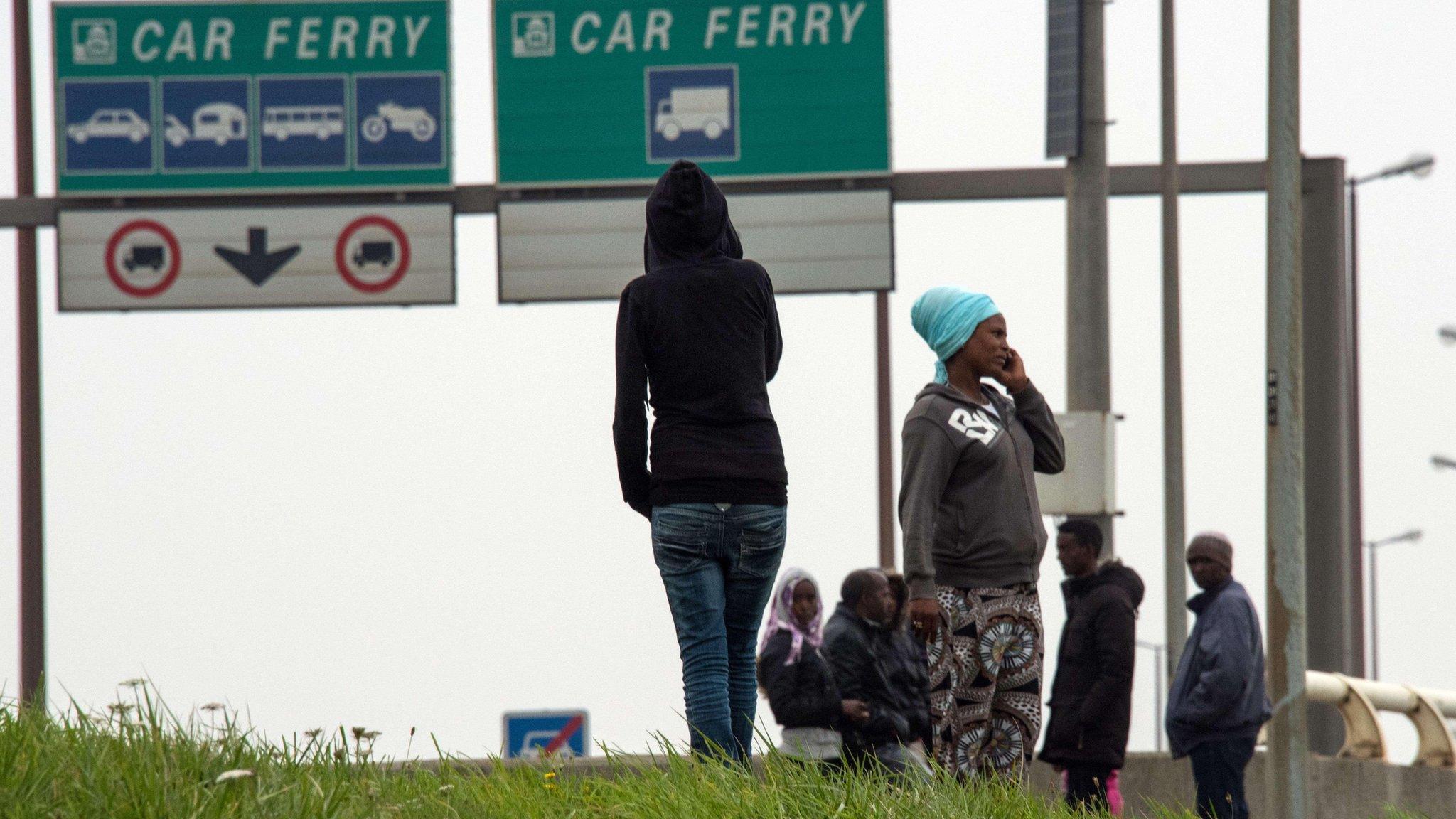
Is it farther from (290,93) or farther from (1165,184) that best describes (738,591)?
(290,93)

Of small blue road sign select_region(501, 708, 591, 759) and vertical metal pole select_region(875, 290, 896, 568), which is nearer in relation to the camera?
small blue road sign select_region(501, 708, 591, 759)

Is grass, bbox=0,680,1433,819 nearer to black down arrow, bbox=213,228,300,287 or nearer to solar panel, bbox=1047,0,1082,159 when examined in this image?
solar panel, bbox=1047,0,1082,159

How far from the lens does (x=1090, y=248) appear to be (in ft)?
38.4

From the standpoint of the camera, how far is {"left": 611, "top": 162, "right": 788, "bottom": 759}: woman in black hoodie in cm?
590

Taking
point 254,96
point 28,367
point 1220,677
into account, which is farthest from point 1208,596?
point 28,367

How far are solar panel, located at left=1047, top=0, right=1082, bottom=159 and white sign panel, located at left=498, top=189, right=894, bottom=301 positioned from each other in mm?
2952

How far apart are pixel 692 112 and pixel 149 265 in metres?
3.79

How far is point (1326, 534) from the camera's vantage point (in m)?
13.9

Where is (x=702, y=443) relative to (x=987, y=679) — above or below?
above

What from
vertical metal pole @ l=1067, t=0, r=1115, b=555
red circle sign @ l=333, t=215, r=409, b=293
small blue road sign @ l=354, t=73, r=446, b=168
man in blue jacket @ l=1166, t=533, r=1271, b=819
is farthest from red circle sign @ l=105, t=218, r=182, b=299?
man in blue jacket @ l=1166, t=533, r=1271, b=819

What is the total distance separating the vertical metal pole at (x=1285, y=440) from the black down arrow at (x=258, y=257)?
7158 millimetres

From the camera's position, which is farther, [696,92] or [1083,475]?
[696,92]

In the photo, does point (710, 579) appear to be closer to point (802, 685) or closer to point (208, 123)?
point (802, 685)

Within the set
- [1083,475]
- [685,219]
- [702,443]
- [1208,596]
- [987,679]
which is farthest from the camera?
[1083,475]
